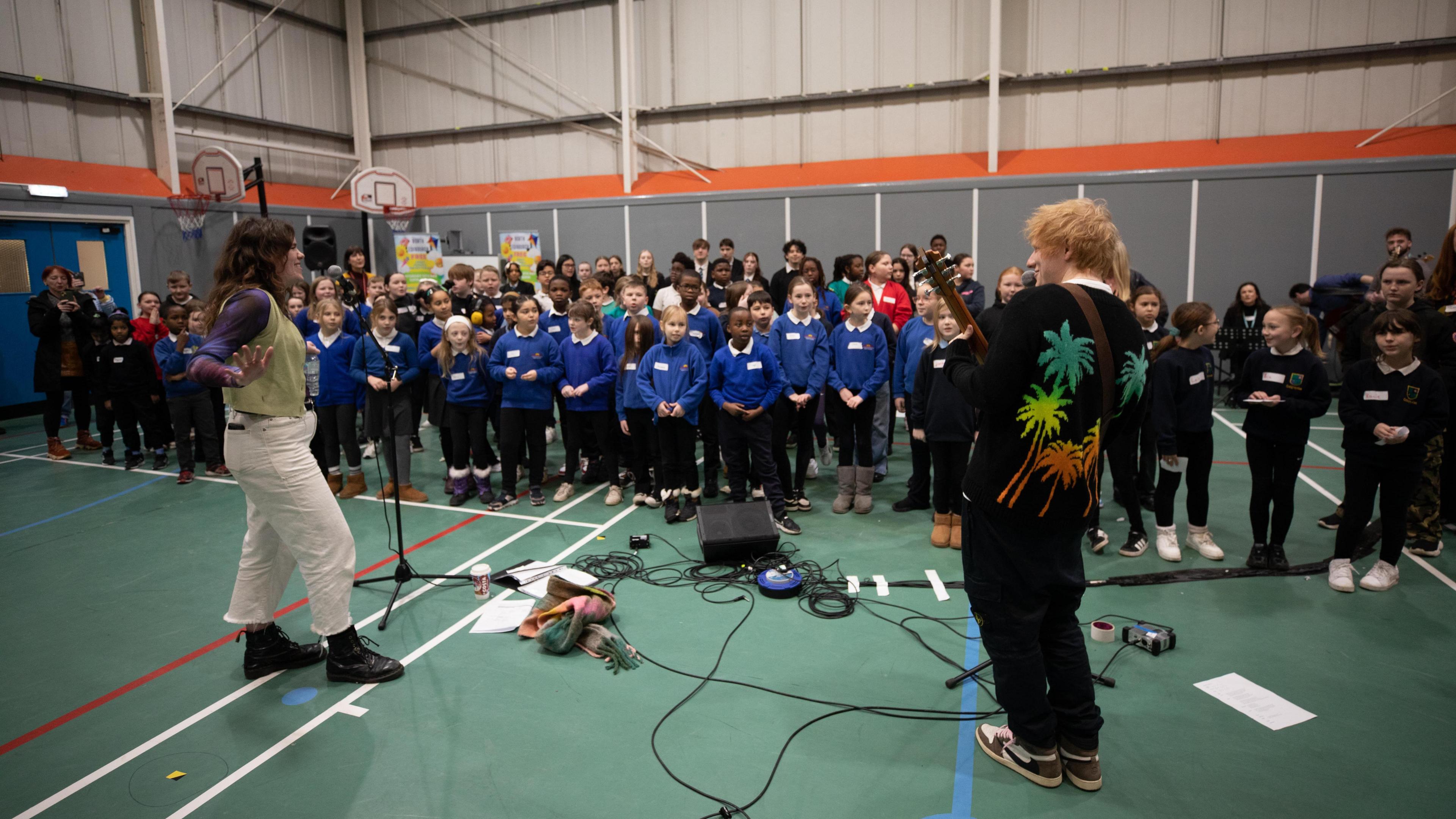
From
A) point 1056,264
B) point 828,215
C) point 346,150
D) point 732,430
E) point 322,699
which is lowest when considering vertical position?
point 322,699

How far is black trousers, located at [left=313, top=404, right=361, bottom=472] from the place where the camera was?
683 centimetres

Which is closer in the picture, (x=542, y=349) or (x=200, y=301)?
(x=542, y=349)

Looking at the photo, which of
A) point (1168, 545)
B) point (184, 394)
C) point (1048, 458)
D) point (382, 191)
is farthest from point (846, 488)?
point (382, 191)

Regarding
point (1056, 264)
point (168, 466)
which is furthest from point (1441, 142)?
Result: point (168, 466)

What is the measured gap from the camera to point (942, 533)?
5.39m

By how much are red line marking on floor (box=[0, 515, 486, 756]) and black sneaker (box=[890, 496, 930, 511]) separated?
389 cm

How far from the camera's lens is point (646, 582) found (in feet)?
15.9

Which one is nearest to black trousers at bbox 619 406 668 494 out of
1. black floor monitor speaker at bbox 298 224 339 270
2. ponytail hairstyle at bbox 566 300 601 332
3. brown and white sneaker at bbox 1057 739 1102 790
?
ponytail hairstyle at bbox 566 300 601 332

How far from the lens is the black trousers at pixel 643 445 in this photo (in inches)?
250

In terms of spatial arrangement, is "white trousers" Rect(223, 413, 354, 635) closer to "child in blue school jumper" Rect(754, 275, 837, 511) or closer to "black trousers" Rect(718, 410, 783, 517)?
"black trousers" Rect(718, 410, 783, 517)

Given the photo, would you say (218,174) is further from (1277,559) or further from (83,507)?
(1277,559)

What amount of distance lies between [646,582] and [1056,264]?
320cm

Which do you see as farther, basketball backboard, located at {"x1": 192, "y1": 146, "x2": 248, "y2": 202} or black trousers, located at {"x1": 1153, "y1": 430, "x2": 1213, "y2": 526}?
basketball backboard, located at {"x1": 192, "y1": 146, "x2": 248, "y2": 202}

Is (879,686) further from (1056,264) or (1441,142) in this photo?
(1441,142)
